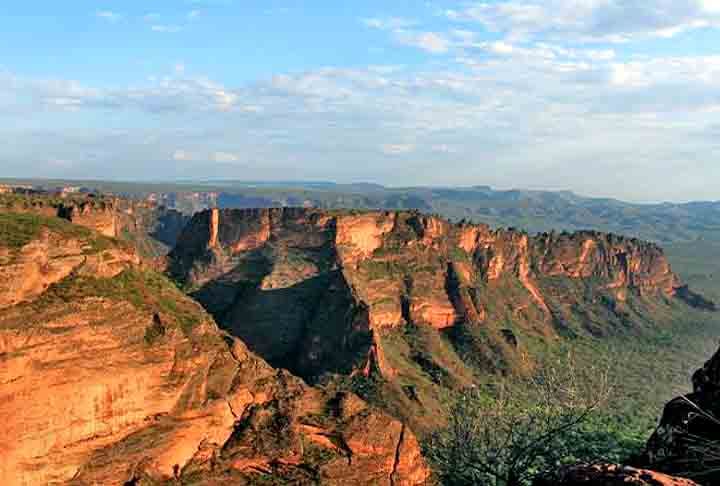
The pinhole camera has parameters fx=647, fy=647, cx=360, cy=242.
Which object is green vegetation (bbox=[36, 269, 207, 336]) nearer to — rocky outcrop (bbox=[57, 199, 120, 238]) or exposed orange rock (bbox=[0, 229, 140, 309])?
exposed orange rock (bbox=[0, 229, 140, 309])

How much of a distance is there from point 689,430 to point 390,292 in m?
99.9

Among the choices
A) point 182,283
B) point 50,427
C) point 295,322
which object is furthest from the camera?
point 182,283

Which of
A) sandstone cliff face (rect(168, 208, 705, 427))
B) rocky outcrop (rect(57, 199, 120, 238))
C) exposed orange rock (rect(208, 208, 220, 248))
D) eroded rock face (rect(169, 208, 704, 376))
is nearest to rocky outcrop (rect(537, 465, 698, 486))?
sandstone cliff face (rect(168, 208, 705, 427))

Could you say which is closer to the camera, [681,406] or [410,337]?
[681,406]

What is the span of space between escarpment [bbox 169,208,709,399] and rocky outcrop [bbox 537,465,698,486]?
81.3 metres

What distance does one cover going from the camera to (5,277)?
44.2 m

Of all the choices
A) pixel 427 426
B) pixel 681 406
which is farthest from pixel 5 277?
pixel 427 426

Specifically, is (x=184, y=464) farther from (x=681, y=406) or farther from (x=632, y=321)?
(x=632, y=321)

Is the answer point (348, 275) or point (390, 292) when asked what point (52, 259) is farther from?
point (390, 292)

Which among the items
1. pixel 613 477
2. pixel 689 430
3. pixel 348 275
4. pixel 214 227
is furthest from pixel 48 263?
pixel 214 227

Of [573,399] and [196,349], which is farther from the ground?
[573,399]

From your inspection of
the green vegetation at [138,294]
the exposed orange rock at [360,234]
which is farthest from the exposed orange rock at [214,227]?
the green vegetation at [138,294]

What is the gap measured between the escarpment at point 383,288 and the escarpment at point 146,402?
37.9m

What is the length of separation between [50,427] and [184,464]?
1022 centimetres
